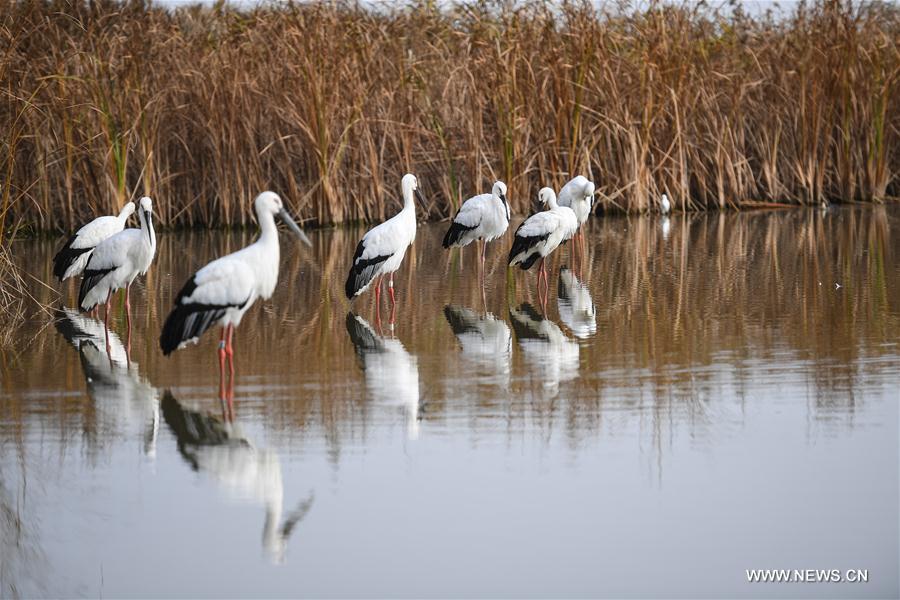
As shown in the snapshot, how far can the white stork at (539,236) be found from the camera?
12078 millimetres

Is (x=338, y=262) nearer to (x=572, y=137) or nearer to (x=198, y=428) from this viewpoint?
(x=572, y=137)

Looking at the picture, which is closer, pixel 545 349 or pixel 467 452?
pixel 467 452

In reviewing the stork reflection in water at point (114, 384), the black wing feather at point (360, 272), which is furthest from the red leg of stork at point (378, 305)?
the stork reflection in water at point (114, 384)

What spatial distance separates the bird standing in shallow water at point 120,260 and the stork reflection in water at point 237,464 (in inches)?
127

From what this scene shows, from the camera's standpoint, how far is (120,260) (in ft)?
33.3

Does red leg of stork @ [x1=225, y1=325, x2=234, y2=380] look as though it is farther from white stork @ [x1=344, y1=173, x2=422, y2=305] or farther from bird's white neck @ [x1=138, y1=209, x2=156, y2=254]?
white stork @ [x1=344, y1=173, x2=422, y2=305]

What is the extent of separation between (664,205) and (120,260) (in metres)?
9.80

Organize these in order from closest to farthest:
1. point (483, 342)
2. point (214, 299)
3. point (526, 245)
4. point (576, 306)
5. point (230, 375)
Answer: point (214, 299), point (230, 375), point (483, 342), point (576, 306), point (526, 245)

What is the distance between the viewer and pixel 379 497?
5418mm

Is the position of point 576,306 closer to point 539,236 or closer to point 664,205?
point 539,236

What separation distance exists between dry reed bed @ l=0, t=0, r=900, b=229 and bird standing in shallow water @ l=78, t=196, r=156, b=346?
586cm

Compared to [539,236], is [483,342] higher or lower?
lower

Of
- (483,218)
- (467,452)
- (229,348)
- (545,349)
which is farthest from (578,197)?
(467,452)

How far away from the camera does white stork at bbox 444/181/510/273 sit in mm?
13570
